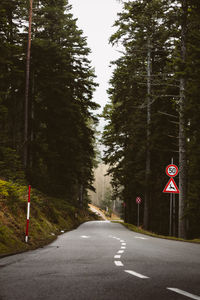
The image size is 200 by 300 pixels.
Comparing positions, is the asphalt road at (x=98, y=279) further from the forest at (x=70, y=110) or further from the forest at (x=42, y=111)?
the forest at (x=42, y=111)

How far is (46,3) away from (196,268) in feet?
111

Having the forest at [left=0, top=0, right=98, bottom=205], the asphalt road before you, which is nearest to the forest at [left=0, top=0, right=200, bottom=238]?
the forest at [left=0, top=0, right=98, bottom=205]

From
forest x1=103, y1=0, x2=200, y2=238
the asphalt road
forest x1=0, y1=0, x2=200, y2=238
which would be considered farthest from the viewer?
forest x1=0, y1=0, x2=200, y2=238

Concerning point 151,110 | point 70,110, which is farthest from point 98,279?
point 151,110

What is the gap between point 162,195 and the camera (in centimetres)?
3416

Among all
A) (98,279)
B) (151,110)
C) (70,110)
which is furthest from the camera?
(151,110)

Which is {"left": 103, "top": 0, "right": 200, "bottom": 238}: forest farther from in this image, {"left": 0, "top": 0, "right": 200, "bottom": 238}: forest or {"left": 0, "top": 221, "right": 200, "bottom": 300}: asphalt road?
{"left": 0, "top": 221, "right": 200, "bottom": 300}: asphalt road

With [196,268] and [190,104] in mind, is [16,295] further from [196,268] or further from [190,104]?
[190,104]

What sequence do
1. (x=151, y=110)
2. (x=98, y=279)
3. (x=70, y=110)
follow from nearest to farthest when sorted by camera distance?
1. (x=98, y=279)
2. (x=70, y=110)
3. (x=151, y=110)

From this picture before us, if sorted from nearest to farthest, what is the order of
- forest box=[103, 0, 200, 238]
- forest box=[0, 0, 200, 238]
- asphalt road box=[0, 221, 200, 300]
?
asphalt road box=[0, 221, 200, 300], forest box=[103, 0, 200, 238], forest box=[0, 0, 200, 238]

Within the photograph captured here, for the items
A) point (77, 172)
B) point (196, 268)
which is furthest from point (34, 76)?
point (196, 268)

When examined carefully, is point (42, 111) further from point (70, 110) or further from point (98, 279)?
point (98, 279)

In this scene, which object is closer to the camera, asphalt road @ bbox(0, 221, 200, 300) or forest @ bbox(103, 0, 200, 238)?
asphalt road @ bbox(0, 221, 200, 300)

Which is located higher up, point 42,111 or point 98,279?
point 42,111
